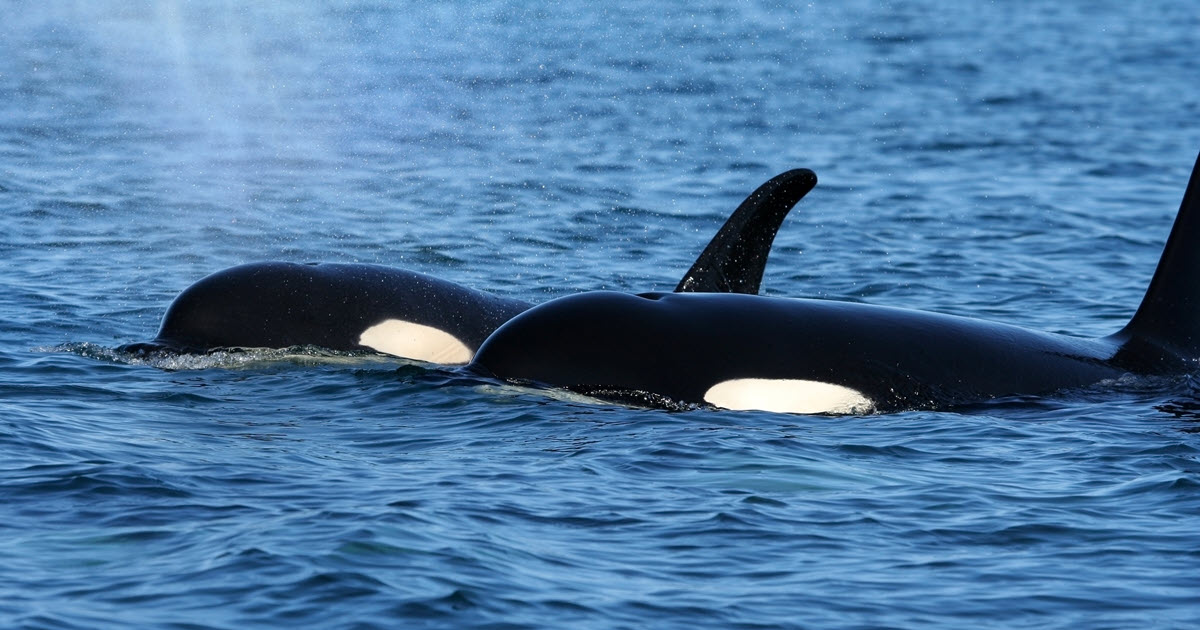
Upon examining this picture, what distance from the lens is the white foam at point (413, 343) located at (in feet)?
43.5

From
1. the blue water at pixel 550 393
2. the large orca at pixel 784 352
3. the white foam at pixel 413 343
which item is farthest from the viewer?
the white foam at pixel 413 343

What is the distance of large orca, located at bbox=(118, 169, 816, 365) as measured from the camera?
1306 centimetres

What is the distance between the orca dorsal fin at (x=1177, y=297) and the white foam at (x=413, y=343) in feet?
16.0

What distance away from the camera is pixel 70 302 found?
54.6 feet

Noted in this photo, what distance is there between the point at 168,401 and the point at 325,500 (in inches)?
120

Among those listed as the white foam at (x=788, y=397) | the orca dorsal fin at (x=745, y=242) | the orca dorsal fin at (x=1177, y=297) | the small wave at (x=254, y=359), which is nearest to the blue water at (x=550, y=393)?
the small wave at (x=254, y=359)

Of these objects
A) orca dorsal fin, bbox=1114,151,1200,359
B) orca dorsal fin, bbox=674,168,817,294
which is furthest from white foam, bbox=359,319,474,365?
orca dorsal fin, bbox=1114,151,1200,359

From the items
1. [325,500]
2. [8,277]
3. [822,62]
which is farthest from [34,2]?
[325,500]

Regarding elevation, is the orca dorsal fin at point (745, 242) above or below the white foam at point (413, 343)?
above

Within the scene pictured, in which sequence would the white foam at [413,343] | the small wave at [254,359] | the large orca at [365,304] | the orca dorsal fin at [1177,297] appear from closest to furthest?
the orca dorsal fin at [1177,297], the small wave at [254,359], the large orca at [365,304], the white foam at [413,343]

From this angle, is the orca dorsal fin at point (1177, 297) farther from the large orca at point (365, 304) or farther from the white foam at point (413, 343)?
the white foam at point (413, 343)

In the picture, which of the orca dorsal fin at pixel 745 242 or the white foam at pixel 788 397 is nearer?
the white foam at pixel 788 397

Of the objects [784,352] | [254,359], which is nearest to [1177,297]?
[784,352]

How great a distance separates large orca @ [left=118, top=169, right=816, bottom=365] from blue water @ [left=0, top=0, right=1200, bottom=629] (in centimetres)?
30
